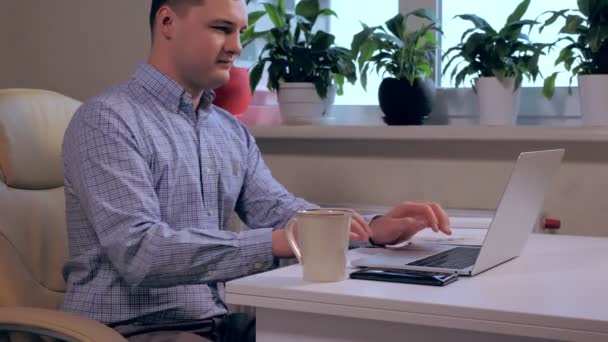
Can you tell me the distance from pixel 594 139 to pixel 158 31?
3.23 ft

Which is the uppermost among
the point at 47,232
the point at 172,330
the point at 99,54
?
the point at 99,54

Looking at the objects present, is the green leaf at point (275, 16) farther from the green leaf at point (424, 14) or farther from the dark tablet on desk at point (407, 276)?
the dark tablet on desk at point (407, 276)

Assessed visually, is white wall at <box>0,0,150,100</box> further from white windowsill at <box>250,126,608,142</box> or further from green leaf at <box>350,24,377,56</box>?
green leaf at <box>350,24,377,56</box>

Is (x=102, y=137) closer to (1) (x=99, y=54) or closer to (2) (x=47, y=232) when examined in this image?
(2) (x=47, y=232)

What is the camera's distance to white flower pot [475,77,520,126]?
2.05 metres

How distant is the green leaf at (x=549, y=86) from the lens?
205 cm

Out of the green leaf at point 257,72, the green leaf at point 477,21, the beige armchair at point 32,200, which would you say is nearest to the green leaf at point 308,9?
the green leaf at point 257,72

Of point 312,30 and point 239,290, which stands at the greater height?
point 312,30

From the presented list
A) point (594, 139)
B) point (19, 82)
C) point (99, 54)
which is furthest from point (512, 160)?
point (19, 82)

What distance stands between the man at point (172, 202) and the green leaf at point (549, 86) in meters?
0.69

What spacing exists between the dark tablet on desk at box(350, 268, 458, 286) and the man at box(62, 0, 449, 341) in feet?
0.78

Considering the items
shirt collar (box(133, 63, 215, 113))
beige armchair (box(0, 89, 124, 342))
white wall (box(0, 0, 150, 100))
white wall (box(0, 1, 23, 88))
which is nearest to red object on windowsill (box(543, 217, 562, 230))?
shirt collar (box(133, 63, 215, 113))

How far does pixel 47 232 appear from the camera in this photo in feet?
5.45

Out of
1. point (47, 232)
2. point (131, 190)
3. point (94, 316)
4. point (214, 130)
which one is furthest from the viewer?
point (214, 130)
